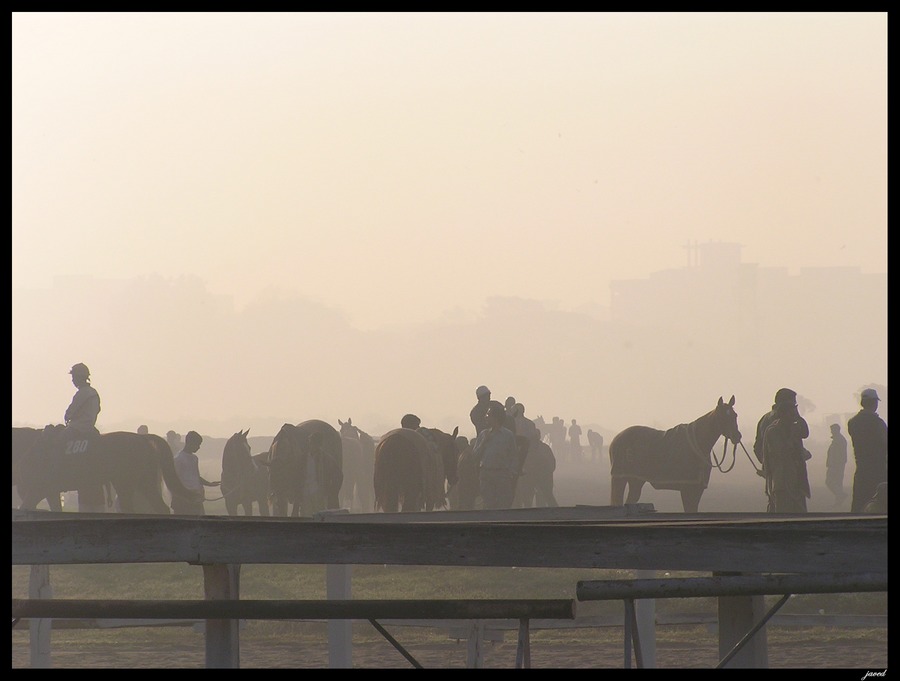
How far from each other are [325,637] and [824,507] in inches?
966

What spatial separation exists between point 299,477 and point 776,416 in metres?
8.20

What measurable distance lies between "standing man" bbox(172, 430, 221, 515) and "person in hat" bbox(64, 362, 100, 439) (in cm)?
176

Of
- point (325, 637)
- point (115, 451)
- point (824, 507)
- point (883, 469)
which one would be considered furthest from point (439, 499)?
point (824, 507)

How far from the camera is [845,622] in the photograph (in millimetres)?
9891

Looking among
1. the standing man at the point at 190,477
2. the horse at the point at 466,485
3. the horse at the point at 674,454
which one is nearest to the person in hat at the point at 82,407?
the standing man at the point at 190,477

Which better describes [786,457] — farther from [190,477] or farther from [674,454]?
[190,477]

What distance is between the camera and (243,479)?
2427 cm

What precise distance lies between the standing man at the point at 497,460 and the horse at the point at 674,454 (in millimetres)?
3502

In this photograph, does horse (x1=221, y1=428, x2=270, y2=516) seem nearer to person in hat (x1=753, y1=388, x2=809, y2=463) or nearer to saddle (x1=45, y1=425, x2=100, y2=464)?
saddle (x1=45, y1=425, x2=100, y2=464)

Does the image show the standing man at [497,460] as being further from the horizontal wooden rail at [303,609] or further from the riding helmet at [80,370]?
the horizontal wooden rail at [303,609]

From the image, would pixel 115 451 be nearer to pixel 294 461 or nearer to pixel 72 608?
pixel 294 461

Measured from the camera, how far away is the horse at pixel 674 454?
1953 centimetres

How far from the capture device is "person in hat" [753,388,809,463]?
16083mm
